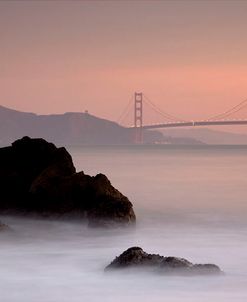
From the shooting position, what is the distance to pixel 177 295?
25.1 feet

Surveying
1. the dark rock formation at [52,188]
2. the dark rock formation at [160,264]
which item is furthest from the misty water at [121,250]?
the dark rock formation at [52,188]

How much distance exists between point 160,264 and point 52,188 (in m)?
5.28

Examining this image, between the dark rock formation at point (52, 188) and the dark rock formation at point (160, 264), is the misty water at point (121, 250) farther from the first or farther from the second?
the dark rock formation at point (52, 188)

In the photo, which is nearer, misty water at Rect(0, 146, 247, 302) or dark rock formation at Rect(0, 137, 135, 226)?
misty water at Rect(0, 146, 247, 302)

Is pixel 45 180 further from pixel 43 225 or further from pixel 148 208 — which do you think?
pixel 148 208

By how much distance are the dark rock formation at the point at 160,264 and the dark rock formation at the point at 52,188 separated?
392cm

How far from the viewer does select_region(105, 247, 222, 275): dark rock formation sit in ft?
26.9

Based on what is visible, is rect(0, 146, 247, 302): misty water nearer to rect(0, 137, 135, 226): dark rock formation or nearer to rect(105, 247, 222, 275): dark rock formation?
rect(105, 247, 222, 275): dark rock formation

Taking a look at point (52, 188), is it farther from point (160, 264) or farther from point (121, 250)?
point (160, 264)

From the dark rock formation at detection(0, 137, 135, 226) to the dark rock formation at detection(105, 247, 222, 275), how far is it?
392cm

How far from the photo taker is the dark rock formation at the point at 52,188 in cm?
1273

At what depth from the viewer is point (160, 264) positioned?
835 centimetres

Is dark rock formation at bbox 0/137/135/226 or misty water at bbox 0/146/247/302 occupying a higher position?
dark rock formation at bbox 0/137/135/226

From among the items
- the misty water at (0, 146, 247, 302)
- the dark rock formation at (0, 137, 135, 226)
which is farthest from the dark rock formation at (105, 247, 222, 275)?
the dark rock formation at (0, 137, 135, 226)
